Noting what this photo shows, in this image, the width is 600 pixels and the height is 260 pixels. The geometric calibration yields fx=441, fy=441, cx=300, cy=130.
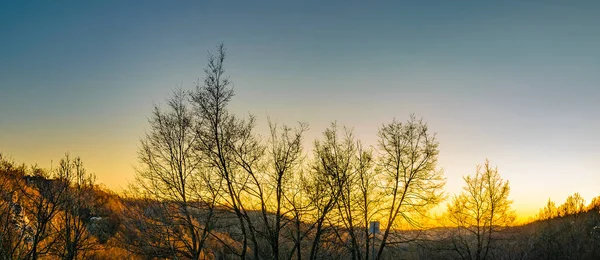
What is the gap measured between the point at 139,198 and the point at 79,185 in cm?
332

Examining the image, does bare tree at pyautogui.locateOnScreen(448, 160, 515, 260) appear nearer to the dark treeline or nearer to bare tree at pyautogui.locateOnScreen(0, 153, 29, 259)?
the dark treeline

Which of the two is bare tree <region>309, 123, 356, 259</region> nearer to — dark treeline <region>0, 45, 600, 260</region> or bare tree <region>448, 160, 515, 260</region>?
dark treeline <region>0, 45, 600, 260</region>

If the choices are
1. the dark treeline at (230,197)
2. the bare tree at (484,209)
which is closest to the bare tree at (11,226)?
the dark treeline at (230,197)

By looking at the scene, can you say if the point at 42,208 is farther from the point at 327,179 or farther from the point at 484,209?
the point at 484,209

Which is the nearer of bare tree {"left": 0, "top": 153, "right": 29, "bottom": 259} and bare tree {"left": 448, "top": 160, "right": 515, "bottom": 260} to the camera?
bare tree {"left": 0, "top": 153, "right": 29, "bottom": 259}

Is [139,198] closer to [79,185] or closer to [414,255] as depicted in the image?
[79,185]

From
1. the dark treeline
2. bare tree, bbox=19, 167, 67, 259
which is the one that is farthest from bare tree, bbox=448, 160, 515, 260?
bare tree, bbox=19, 167, 67, 259

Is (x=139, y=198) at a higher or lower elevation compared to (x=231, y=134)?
lower

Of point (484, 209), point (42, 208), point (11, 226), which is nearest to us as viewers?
point (11, 226)

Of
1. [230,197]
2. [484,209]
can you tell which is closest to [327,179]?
[230,197]

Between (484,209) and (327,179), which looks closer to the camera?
(327,179)

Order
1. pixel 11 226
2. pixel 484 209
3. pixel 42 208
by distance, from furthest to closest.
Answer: pixel 484 209 < pixel 42 208 < pixel 11 226

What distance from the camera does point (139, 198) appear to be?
921 inches

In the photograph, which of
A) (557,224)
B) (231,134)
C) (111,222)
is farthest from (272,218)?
(557,224)
